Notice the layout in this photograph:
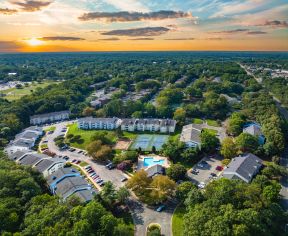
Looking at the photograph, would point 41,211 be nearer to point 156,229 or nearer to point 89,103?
point 156,229

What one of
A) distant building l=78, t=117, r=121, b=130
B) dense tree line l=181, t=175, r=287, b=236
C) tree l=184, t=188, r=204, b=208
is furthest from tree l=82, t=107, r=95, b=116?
tree l=184, t=188, r=204, b=208

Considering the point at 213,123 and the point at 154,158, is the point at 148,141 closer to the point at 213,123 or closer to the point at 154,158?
the point at 154,158

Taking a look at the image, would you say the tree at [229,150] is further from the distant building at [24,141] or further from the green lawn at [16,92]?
the green lawn at [16,92]

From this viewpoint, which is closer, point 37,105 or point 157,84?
point 37,105

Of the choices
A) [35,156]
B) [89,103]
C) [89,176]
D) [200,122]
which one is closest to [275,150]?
[200,122]

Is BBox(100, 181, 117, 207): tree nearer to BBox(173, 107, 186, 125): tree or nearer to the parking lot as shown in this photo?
the parking lot

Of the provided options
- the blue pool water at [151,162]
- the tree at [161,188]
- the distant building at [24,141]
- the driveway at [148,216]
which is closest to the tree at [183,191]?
the tree at [161,188]
